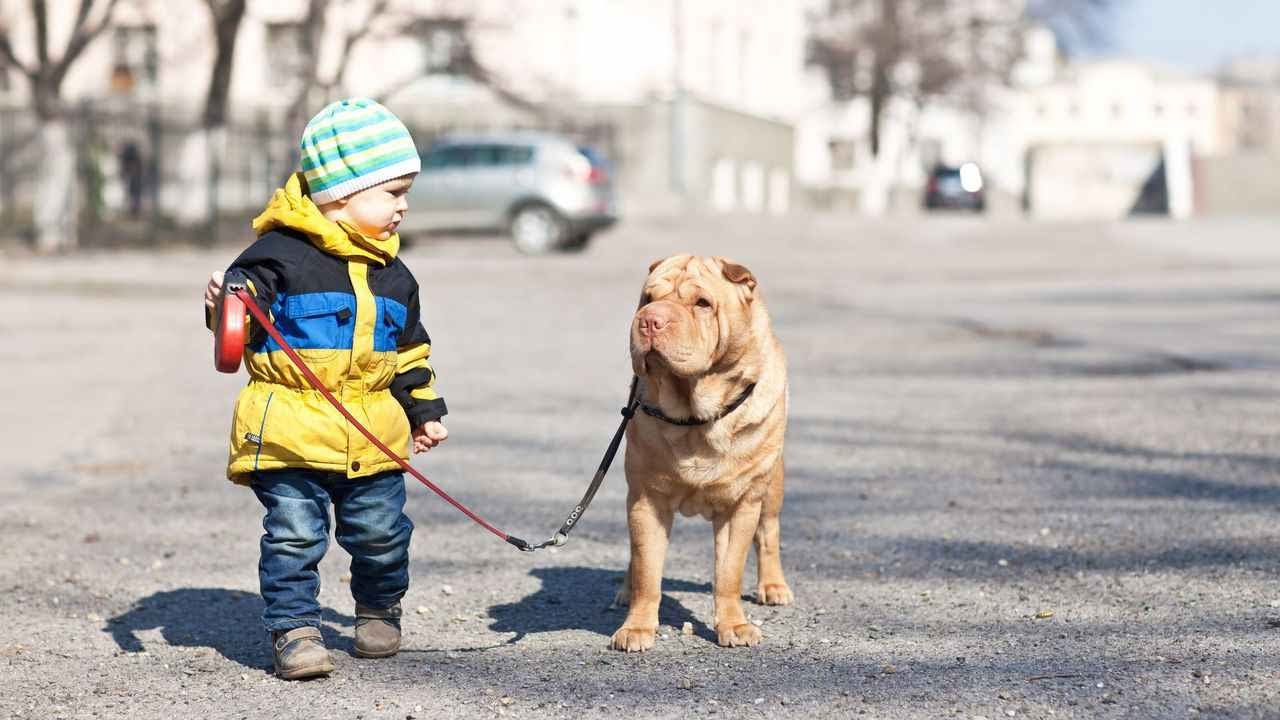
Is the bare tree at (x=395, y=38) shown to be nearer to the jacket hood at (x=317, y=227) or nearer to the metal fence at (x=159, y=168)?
the metal fence at (x=159, y=168)

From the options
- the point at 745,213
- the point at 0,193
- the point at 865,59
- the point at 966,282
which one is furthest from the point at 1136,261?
the point at 865,59

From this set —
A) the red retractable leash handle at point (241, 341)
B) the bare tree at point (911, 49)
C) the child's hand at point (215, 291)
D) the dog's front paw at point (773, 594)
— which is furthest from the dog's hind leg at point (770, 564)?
the bare tree at point (911, 49)

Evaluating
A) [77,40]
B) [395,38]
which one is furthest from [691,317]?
[395,38]

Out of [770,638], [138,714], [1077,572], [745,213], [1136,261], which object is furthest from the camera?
[745,213]

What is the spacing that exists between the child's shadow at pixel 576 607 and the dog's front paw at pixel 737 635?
0.15 metres

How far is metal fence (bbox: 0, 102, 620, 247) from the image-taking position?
29.8 metres

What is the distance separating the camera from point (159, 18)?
134 feet

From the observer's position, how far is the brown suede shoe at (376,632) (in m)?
4.81

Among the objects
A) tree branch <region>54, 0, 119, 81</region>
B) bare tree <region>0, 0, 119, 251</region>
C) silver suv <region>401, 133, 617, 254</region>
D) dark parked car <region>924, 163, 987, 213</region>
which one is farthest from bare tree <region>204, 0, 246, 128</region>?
dark parked car <region>924, 163, 987, 213</region>

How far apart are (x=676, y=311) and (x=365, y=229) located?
886 mm

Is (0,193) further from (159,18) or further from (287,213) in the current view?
(287,213)

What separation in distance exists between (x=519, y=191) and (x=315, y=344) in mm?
23749

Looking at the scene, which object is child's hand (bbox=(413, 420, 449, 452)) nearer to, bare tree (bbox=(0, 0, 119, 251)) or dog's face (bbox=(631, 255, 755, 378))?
dog's face (bbox=(631, 255, 755, 378))

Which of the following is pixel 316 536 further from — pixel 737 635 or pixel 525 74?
pixel 525 74
